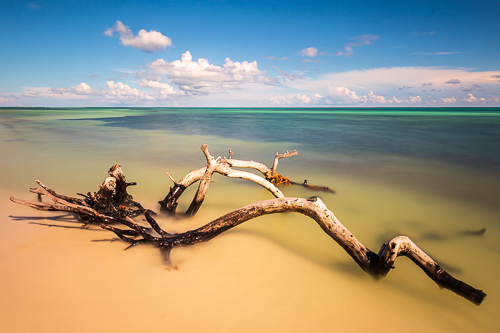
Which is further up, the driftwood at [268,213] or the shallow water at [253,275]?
the driftwood at [268,213]

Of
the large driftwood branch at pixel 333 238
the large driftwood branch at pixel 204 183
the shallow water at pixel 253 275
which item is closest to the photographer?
the shallow water at pixel 253 275

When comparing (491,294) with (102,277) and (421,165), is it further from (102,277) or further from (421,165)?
(421,165)

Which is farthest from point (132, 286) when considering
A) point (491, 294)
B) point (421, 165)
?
point (421, 165)

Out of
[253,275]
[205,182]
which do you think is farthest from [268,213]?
[205,182]

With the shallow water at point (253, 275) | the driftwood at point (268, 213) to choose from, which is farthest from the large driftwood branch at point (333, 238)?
the shallow water at point (253, 275)

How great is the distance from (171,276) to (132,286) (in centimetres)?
45

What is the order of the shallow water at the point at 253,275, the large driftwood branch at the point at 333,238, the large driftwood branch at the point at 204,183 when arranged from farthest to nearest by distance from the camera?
1. the large driftwood branch at the point at 204,183
2. the large driftwood branch at the point at 333,238
3. the shallow water at the point at 253,275

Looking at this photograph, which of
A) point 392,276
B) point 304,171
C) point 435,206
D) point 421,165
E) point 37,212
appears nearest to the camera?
point 392,276

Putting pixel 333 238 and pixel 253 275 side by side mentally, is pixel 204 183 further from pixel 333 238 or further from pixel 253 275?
pixel 333 238

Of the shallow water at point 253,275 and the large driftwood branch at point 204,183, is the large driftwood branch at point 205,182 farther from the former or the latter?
the shallow water at point 253,275

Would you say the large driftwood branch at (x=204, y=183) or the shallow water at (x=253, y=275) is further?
the large driftwood branch at (x=204, y=183)

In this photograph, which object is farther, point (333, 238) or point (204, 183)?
point (204, 183)

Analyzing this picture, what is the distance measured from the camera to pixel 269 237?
14.5 feet

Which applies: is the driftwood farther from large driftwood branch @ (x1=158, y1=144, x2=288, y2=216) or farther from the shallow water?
large driftwood branch @ (x1=158, y1=144, x2=288, y2=216)
